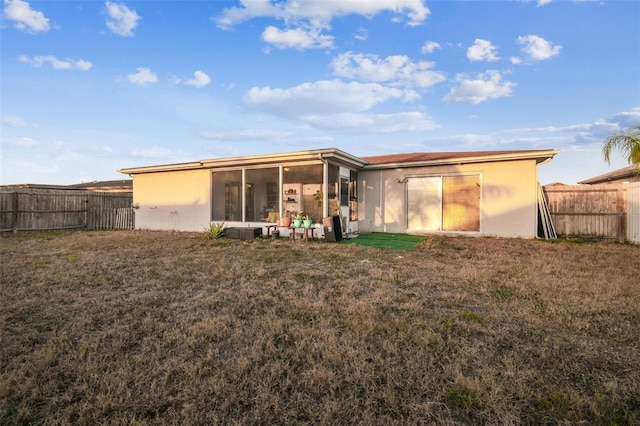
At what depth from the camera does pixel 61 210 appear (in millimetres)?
12078

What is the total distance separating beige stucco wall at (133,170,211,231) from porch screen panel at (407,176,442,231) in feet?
24.0

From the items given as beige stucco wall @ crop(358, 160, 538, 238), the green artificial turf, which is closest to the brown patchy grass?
the green artificial turf

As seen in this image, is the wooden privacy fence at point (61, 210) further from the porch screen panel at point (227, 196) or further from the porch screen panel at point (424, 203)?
the porch screen panel at point (424, 203)

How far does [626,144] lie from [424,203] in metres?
5.28

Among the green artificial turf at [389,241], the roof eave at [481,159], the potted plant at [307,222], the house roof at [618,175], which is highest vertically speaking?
the house roof at [618,175]

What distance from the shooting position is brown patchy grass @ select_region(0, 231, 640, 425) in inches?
66.8

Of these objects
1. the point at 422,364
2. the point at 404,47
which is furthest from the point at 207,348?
the point at 404,47

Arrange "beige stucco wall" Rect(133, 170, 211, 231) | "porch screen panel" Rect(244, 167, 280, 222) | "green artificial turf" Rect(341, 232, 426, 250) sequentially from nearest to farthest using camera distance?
1. "green artificial turf" Rect(341, 232, 426, 250)
2. "porch screen panel" Rect(244, 167, 280, 222)
3. "beige stucco wall" Rect(133, 170, 211, 231)

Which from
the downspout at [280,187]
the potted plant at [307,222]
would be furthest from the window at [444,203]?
the downspout at [280,187]

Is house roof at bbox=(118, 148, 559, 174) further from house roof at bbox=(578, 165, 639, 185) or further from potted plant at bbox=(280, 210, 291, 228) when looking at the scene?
house roof at bbox=(578, 165, 639, 185)

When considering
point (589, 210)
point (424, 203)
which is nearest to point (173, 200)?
point (424, 203)

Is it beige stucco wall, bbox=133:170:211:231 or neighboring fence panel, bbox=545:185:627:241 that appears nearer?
neighboring fence panel, bbox=545:185:627:241

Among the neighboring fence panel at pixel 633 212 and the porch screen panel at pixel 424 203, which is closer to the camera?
the neighboring fence panel at pixel 633 212

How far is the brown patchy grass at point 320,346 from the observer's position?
5.57ft
